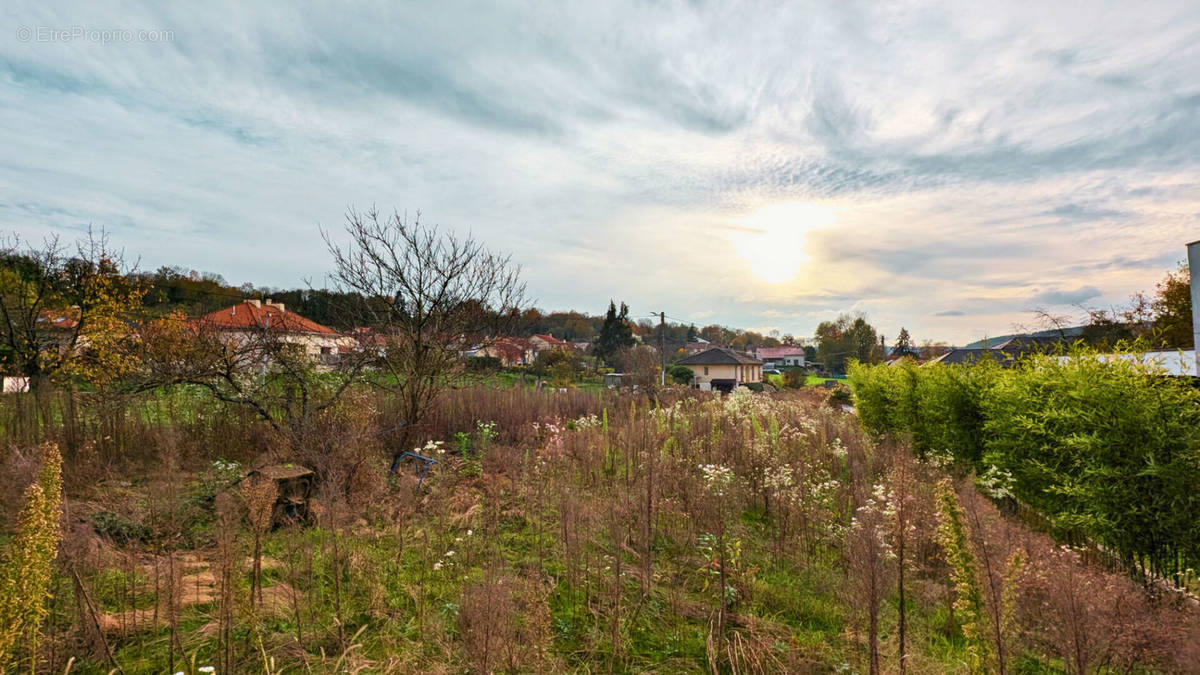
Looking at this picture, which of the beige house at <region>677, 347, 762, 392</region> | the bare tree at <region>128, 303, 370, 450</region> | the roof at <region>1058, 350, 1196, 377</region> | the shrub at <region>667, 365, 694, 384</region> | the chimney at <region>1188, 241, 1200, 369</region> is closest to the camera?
the roof at <region>1058, 350, 1196, 377</region>

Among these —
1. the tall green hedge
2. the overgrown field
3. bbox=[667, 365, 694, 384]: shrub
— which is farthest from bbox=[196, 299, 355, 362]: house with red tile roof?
bbox=[667, 365, 694, 384]: shrub

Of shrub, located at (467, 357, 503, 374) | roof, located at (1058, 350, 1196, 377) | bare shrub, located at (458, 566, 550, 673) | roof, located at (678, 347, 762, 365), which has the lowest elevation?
bare shrub, located at (458, 566, 550, 673)

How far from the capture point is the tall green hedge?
360 cm

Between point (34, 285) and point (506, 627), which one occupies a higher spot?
point (34, 285)

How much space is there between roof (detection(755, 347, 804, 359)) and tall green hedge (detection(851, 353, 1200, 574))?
63330 mm

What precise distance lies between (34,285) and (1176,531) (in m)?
17.8

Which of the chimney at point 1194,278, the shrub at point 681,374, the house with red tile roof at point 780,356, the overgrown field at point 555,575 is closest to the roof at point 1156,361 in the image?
the overgrown field at point 555,575

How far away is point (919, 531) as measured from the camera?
13.2ft

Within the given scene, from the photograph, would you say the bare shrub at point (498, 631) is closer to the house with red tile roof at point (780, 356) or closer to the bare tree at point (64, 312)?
the bare tree at point (64, 312)

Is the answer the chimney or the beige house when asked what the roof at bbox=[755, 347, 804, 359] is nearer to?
the beige house

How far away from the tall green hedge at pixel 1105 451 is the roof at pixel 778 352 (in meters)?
63.3

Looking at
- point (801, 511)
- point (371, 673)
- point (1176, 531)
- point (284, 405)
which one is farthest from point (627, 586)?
point (284, 405)

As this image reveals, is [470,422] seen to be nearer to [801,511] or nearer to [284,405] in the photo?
[284,405]

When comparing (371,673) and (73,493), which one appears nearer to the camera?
(371,673)
